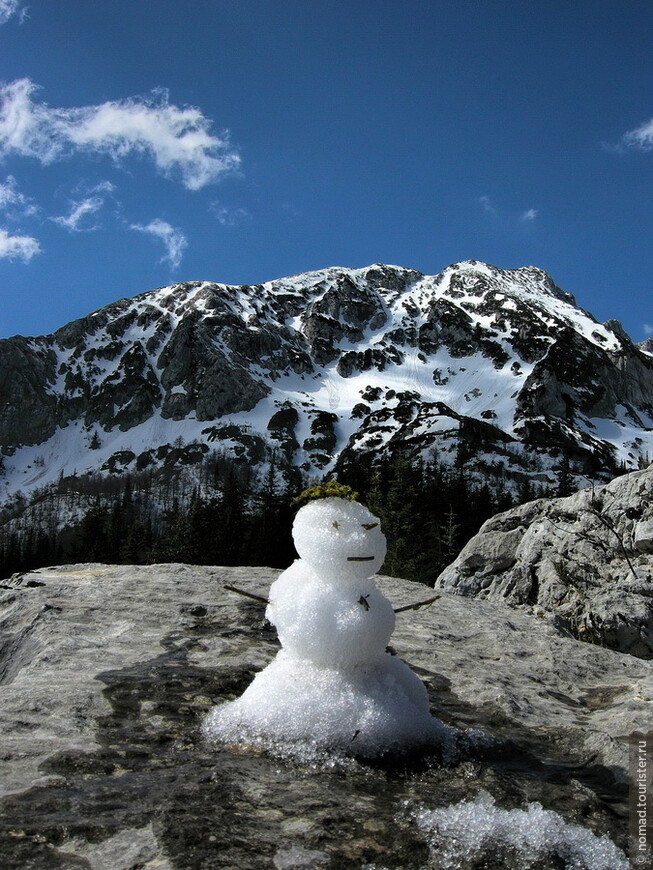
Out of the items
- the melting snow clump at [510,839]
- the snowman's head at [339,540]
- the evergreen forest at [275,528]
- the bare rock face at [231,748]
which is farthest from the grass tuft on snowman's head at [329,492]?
the melting snow clump at [510,839]

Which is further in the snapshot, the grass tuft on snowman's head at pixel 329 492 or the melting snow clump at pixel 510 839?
the grass tuft on snowman's head at pixel 329 492

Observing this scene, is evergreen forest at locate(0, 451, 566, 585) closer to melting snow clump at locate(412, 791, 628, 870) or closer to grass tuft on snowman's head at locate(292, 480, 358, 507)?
grass tuft on snowman's head at locate(292, 480, 358, 507)

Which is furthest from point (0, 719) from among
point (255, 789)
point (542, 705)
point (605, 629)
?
point (605, 629)

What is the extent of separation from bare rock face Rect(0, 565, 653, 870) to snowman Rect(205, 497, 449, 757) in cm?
15

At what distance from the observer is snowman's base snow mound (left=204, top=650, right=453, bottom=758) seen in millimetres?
3025

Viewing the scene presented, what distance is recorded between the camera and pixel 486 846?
2.21m

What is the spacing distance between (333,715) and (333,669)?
30 cm

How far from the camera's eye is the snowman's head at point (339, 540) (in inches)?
135

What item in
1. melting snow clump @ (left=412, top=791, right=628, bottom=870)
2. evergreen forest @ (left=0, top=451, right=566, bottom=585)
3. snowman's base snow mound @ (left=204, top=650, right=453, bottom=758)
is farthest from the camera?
evergreen forest @ (left=0, top=451, right=566, bottom=585)

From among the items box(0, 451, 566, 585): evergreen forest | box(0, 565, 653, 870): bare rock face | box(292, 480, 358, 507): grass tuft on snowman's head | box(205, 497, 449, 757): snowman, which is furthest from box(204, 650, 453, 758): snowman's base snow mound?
box(0, 451, 566, 585): evergreen forest

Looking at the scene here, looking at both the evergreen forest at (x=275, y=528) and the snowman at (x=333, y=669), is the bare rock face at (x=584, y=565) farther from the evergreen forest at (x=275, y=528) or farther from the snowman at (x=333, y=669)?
the snowman at (x=333, y=669)

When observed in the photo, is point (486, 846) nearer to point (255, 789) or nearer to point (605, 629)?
point (255, 789)

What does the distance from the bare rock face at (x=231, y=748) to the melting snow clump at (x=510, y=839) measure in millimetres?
64

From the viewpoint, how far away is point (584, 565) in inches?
404
